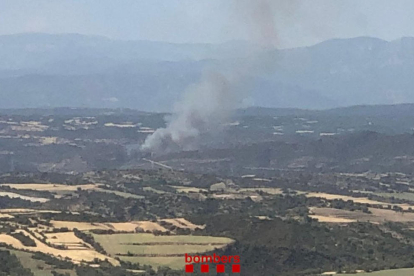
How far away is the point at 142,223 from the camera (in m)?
99.3

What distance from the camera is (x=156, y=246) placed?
280 ft

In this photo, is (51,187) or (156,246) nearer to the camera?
(156,246)

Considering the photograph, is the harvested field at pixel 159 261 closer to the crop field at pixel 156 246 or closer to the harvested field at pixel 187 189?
the crop field at pixel 156 246

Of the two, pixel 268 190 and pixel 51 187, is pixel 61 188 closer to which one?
pixel 51 187

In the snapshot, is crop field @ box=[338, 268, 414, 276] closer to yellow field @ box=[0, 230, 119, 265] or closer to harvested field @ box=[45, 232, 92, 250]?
yellow field @ box=[0, 230, 119, 265]

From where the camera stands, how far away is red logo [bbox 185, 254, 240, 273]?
251 ft

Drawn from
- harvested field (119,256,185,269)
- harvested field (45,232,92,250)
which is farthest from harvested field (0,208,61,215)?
harvested field (119,256,185,269)

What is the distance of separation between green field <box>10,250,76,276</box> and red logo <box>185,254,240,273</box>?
9.73 meters

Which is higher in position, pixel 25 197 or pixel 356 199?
pixel 25 197

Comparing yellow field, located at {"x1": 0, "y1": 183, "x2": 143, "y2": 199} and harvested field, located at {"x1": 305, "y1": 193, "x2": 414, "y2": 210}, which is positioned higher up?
yellow field, located at {"x1": 0, "y1": 183, "x2": 143, "y2": 199}

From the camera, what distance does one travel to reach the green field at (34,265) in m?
72.8

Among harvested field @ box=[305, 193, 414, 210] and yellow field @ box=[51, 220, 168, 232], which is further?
harvested field @ box=[305, 193, 414, 210]

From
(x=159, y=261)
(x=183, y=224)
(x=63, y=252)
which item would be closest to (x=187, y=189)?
(x=183, y=224)

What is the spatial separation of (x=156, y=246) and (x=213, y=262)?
7.52 m
